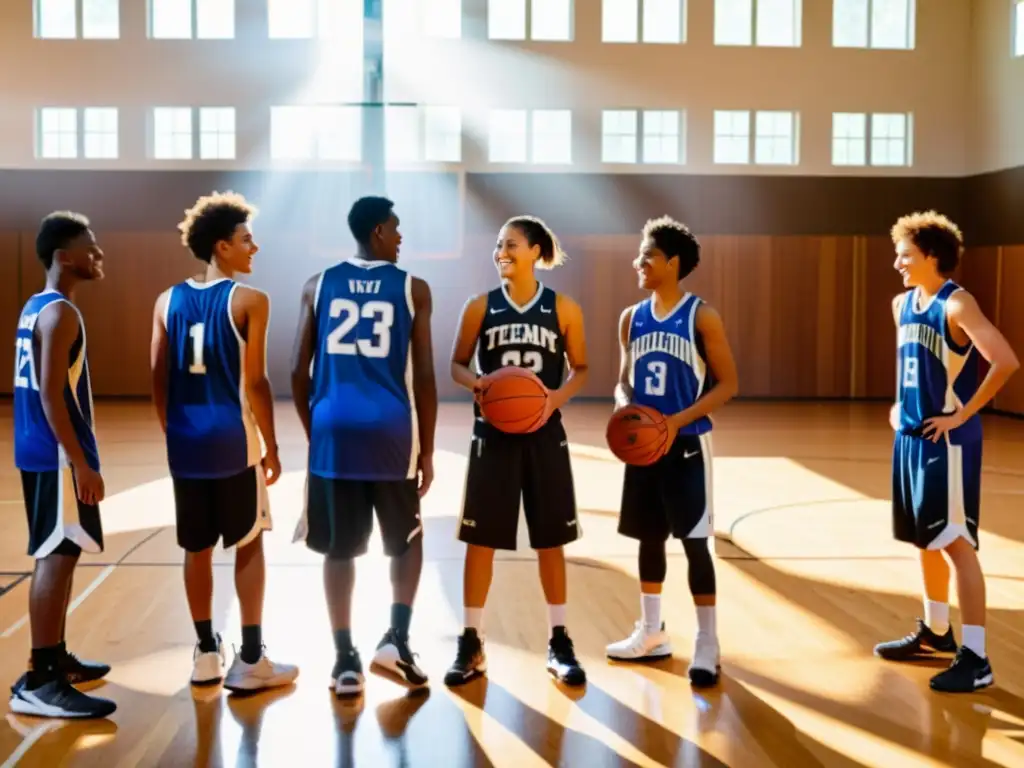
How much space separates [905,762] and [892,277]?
13.3m

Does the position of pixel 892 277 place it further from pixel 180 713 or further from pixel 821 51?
pixel 180 713

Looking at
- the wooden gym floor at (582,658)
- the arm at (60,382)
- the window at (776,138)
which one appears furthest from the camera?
the window at (776,138)

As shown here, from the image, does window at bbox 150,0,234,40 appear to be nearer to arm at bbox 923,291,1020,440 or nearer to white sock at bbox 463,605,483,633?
white sock at bbox 463,605,483,633

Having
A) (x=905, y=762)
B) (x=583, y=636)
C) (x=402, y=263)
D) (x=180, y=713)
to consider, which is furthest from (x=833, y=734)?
(x=402, y=263)

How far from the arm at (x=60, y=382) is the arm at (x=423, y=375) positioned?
926mm

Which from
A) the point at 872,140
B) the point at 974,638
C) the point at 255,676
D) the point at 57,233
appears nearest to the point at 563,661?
the point at 255,676

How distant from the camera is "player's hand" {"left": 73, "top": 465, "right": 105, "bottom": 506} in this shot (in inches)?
130

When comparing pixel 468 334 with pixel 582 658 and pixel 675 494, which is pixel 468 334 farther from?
pixel 582 658

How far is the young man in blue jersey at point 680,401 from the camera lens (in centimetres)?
370

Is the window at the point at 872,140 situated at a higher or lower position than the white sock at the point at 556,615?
higher

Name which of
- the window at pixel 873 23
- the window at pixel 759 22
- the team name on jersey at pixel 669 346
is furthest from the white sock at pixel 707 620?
the window at pixel 873 23

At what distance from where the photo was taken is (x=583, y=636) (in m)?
4.22

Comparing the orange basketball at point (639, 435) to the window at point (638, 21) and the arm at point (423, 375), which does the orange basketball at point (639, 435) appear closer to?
the arm at point (423, 375)

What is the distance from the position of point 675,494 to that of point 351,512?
1.01 metres
